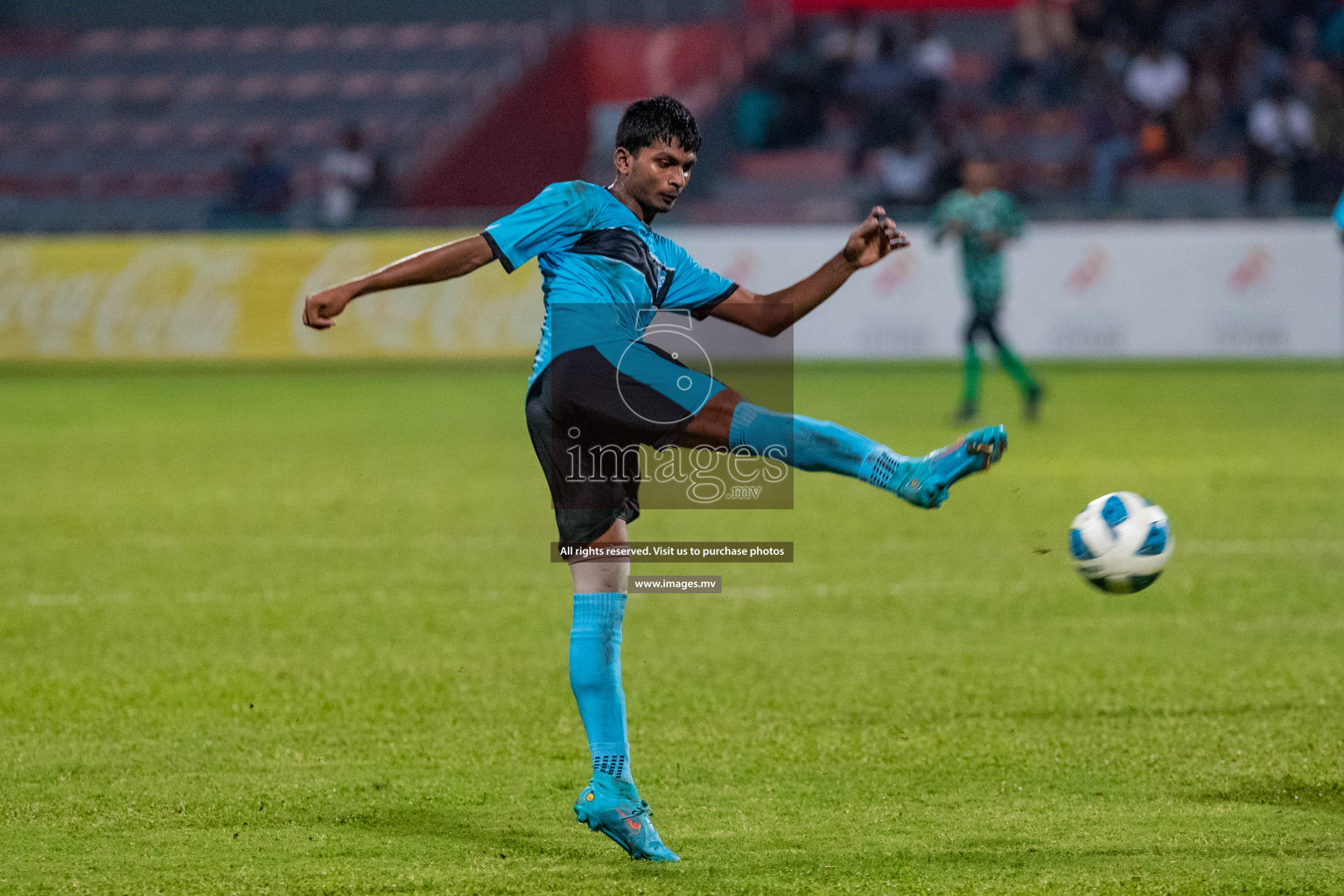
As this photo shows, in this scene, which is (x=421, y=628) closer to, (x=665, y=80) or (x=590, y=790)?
(x=590, y=790)

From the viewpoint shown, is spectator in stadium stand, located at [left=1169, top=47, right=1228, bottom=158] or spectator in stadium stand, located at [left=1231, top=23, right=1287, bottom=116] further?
spectator in stadium stand, located at [left=1231, top=23, right=1287, bottom=116]

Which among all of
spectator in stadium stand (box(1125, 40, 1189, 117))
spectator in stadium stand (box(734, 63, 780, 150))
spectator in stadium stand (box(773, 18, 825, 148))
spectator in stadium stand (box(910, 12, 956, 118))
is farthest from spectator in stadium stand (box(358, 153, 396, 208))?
spectator in stadium stand (box(1125, 40, 1189, 117))

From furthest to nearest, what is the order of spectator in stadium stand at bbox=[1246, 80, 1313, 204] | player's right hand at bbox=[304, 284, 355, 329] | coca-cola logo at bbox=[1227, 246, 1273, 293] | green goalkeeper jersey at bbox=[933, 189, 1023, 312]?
spectator in stadium stand at bbox=[1246, 80, 1313, 204], coca-cola logo at bbox=[1227, 246, 1273, 293], green goalkeeper jersey at bbox=[933, 189, 1023, 312], player's right hand at bbox=[304, 284, 355, 329]

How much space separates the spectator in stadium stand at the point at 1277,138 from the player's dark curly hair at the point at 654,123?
1809cm

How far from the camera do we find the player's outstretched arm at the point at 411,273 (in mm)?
4043

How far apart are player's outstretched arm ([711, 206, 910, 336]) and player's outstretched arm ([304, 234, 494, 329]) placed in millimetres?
762

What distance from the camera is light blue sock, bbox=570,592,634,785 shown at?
172 inches

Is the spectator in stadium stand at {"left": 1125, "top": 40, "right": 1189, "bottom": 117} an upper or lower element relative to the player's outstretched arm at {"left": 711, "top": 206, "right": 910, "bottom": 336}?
upper

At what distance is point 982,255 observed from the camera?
49.2 feet

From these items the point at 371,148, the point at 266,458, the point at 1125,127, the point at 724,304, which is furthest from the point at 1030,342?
the point at 724,304

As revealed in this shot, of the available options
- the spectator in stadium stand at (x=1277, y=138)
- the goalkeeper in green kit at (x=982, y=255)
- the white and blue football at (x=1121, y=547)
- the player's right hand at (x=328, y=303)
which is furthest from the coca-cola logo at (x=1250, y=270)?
the player's right hand at (x=328, y=303)

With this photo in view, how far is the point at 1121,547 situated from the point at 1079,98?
20.9 m

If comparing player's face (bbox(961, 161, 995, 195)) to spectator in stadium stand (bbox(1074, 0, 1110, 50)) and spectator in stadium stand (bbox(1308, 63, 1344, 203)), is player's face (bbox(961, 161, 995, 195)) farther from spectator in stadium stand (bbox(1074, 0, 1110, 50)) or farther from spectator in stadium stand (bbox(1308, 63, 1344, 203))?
spectator in stadium stand (bbox(1074, 0, 1110, 50))

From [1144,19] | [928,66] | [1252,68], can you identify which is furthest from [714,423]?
[928,66]
